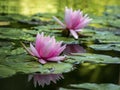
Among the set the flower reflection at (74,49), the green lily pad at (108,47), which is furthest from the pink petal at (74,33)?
the green lily pad at (108,47)

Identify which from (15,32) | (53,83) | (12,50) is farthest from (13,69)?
(15,32)

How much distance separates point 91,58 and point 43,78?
0.46m

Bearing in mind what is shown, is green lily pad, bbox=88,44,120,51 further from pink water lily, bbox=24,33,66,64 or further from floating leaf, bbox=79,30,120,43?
pink water lily, bbox=24,33,66,64

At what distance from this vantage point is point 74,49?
7.96ft

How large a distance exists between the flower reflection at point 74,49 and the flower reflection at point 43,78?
55 centimetres

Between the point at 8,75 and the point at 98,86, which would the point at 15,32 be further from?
the point at 98,86

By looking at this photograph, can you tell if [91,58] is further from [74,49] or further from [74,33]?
[74,33]

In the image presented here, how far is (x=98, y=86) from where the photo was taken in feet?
5.14

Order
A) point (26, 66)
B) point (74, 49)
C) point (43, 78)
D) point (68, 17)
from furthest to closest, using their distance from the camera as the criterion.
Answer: point (68, 17) < point (74, 49) < point (26, 66) < point (43, 78)

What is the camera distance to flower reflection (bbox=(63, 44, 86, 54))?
235cm

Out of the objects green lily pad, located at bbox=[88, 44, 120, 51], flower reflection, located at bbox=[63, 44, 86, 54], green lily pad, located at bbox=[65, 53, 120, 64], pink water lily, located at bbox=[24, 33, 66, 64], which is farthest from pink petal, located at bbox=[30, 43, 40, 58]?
green lily pad, located at bbox=[88, 44, 120, 51]

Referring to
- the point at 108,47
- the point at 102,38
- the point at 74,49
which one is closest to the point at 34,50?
the point at 74,49

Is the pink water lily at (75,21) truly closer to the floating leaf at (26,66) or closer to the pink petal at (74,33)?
the pink petal at (74,33)

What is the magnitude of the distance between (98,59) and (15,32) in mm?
1030
